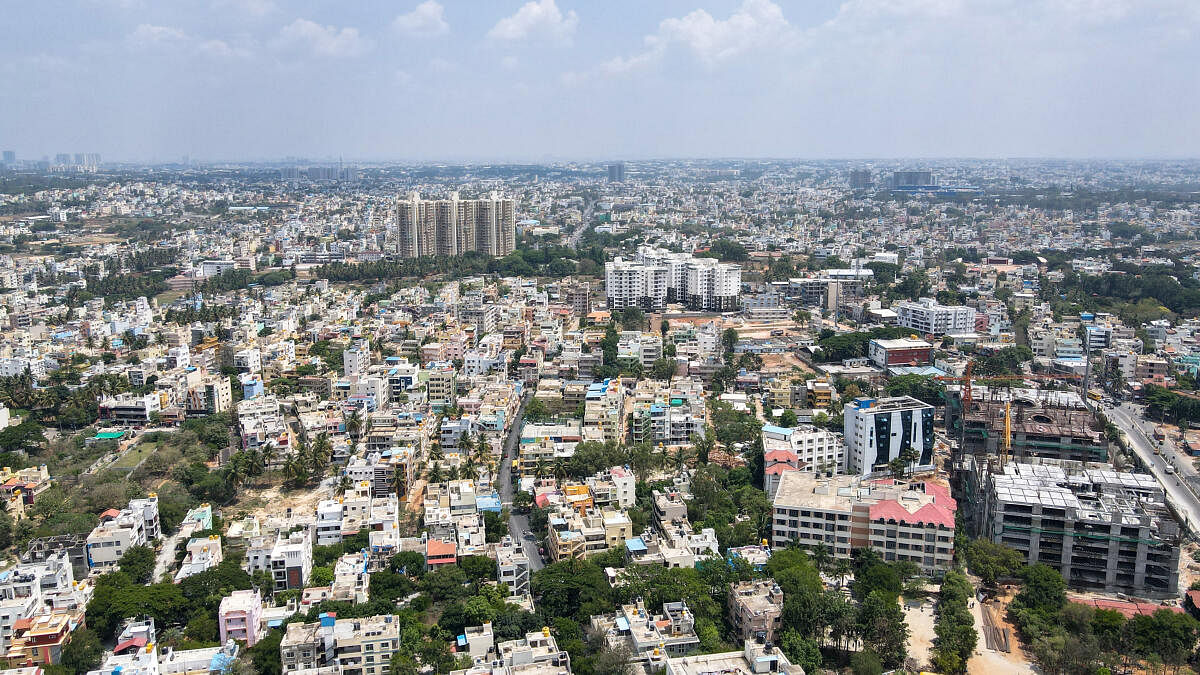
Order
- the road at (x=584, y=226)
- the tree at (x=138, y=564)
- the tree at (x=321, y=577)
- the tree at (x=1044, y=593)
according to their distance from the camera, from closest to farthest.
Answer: the tree at (x=1044, y=593)
the tree at (x=321, y=577)
the tree at (x=138, y=564)
the road at (x=584, y=226)

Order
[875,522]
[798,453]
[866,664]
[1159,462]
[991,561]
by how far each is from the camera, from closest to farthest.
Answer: [866,664], [991,561], [875,522], [798,453], [1159,462]

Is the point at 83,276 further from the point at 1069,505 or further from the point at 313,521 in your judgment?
the point at 1069,505

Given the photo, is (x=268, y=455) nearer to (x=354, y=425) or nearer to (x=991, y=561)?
(x=354, y=425)

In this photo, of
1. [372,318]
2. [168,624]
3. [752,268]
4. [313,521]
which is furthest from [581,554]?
[752,268]

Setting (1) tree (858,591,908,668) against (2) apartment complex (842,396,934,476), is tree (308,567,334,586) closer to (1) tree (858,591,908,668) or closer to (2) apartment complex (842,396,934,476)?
(1) tree (858,591,908,668)

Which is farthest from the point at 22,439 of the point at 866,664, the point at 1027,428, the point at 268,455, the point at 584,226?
the point at 584,226

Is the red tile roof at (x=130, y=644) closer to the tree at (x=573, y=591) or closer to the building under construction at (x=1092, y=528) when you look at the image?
the tree at (x=573, y=591)

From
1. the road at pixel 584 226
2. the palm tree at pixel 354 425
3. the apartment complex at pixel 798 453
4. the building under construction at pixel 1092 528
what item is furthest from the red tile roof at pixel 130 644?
the road at pixel 584 226
